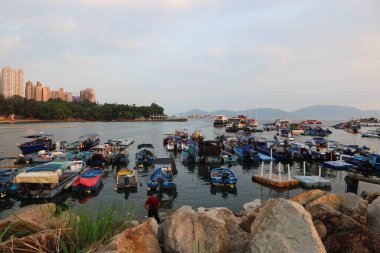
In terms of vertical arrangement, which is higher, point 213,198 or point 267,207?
point 267,207

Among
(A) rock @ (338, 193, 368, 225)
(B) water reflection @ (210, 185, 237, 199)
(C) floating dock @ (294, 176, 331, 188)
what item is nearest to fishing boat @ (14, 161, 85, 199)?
(B) water reflection @ (210, 185, 237, 199)

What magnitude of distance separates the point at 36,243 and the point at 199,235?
12.5 feet

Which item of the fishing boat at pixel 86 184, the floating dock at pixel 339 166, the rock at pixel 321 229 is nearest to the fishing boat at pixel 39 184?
the fishing boat at pixel 86 184

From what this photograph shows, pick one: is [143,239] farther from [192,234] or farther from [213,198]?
[213,198]

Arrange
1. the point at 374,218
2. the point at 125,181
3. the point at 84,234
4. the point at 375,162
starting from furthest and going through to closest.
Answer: the point at 375,162, the point at 125,181, the point at 374,218, the point at 84,234

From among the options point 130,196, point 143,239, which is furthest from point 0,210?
point 143,239

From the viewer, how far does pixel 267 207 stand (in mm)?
7117

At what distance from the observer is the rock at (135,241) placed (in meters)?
5.72

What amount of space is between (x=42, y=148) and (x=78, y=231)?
58877 mm

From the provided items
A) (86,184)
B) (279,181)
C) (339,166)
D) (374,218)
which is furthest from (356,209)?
(339,166)

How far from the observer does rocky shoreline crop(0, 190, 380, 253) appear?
19.4 feet

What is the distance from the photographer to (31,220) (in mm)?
6855

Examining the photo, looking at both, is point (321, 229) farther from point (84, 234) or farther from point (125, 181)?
point (125, 181)

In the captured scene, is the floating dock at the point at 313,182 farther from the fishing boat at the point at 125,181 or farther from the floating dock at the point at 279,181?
the fishing boat at the point at 125,181
